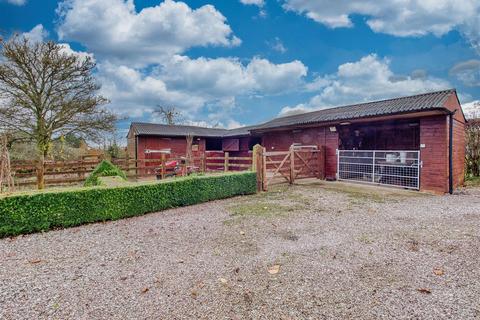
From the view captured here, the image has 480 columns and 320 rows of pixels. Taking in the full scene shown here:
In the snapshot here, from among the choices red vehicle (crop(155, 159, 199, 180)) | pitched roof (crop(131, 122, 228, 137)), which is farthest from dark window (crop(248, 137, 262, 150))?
red vehicle (crop(155, 159, 199, 180))

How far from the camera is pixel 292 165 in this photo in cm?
1062

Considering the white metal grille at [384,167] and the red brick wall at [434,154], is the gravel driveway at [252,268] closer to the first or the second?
the red brick wall at [434,154]

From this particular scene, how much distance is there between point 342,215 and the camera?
231 inches

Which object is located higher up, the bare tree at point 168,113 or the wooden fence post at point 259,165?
the bare tree at point 168,113

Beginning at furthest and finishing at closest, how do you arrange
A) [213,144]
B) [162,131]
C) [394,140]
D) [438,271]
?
1. [213,144]
2. [162,131]
3. [394,140]
4. [438,271]

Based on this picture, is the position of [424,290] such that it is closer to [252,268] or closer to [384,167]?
[252,268]

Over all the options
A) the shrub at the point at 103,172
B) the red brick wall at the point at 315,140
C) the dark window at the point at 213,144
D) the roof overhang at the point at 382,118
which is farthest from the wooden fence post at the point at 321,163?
the dark window at the point at 213,144

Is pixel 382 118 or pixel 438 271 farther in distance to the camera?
pixel 382 118

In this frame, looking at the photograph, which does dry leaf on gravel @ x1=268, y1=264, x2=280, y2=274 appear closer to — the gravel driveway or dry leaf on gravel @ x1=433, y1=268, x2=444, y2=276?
the gravel driveway

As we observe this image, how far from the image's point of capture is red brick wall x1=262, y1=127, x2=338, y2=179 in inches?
460

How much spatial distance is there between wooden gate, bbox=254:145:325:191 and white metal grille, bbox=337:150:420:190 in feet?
3.85

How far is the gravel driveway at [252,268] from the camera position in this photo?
8.09 feet

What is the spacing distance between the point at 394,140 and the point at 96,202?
1306 cm

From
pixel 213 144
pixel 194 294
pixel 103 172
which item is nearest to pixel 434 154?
pixel 194 294
